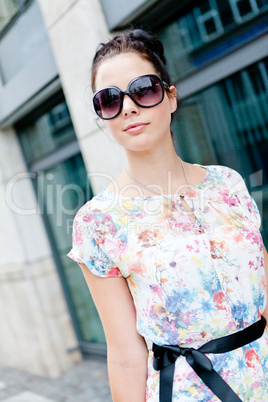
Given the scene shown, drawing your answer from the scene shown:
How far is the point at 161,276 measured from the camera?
1271 millimetres

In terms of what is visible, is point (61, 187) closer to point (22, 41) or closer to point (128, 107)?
point (22, 41)

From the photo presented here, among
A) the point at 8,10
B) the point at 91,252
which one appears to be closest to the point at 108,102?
the point at 91,252

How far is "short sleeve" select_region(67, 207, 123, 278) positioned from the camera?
131 centimetres

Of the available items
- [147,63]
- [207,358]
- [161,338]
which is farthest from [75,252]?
[147,63]

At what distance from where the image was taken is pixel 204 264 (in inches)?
50.4

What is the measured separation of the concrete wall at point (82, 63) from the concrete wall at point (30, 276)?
6.09 feet

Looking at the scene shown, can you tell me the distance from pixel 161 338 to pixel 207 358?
0.52ft

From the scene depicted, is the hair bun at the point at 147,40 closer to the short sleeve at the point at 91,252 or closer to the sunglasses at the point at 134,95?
the sunglasses at the point at 134,95

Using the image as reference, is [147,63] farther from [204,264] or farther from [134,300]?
[134,300]

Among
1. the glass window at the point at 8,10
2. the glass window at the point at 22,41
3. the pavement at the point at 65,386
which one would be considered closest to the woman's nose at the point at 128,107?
the glass window at the point at 22,41

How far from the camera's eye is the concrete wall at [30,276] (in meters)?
5.08

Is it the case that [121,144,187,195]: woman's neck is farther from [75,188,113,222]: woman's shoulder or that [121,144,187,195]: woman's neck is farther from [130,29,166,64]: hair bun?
[130,29,166,64]: hair bun

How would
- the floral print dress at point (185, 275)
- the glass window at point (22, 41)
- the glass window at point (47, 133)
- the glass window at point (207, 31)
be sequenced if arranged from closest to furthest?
the floral print dress at point (185, 275)
the glass window at point (207, 31)
the glass window at point (22, 41)
the glass window at point (47, 133)

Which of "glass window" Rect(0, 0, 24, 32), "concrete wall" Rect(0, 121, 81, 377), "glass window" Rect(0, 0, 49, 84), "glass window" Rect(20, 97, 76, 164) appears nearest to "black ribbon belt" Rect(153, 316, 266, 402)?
"glass window" Rect(20, 97, 76, 164)
